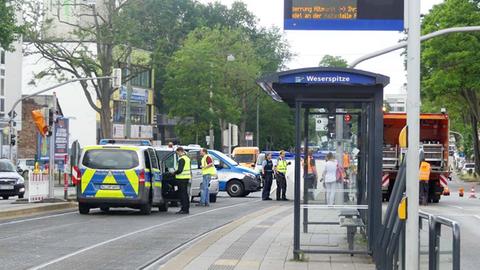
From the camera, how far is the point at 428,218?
24.7 feet

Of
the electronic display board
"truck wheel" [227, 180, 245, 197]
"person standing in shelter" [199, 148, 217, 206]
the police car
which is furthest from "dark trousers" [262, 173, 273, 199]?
the electronic display board

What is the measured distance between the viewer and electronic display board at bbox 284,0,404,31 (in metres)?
11.1

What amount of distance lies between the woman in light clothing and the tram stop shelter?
0.05 ft

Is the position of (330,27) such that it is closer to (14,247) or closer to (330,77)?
(330,77)

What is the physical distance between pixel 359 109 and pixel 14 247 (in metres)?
6.03

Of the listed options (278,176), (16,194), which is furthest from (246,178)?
(16,194)

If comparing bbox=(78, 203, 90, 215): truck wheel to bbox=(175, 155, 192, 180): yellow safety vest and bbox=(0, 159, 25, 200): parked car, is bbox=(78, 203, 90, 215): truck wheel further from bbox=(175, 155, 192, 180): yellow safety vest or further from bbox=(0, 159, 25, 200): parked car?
bbox=(0, 159, 25, 200): parked car

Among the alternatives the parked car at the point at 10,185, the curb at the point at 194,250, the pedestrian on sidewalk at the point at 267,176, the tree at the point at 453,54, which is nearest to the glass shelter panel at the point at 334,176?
the curb at the point at 194,250

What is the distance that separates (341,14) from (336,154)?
2.45 meters

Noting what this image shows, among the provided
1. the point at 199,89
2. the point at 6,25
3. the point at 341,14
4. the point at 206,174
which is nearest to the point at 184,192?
the point at 206,174

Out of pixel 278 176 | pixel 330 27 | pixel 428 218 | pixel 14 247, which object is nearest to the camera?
pixel 428 218

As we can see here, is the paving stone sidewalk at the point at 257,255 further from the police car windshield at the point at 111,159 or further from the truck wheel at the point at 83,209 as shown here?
the truck wheel at the point at 83,209

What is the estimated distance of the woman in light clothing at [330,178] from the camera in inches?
477

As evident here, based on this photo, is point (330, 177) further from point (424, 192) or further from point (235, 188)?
point (235, 188)
